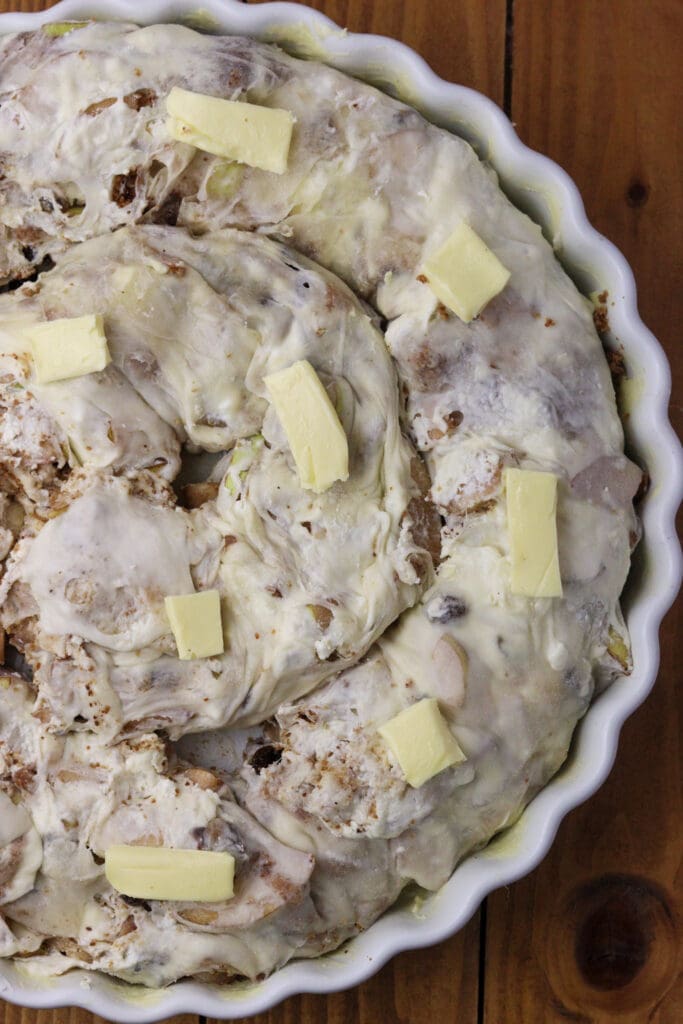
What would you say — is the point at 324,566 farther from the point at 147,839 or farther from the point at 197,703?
the point at 147,839

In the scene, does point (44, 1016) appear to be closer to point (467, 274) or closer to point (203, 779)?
point (203, 779)

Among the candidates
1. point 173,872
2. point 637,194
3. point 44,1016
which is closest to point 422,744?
point 173,872

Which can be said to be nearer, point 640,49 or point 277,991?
point 277,991

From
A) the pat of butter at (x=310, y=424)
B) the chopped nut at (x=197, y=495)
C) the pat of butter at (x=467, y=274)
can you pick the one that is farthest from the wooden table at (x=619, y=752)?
the chopped nut at (x=197, y=495)

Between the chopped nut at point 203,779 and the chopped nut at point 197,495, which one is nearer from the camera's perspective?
the chopped nut at point 203,779

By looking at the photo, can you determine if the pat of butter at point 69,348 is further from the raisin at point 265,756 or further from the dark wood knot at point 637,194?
the dark wood knot at point 637,194

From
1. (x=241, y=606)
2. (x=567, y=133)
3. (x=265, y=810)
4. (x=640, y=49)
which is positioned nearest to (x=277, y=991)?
(x=265, y=810)
